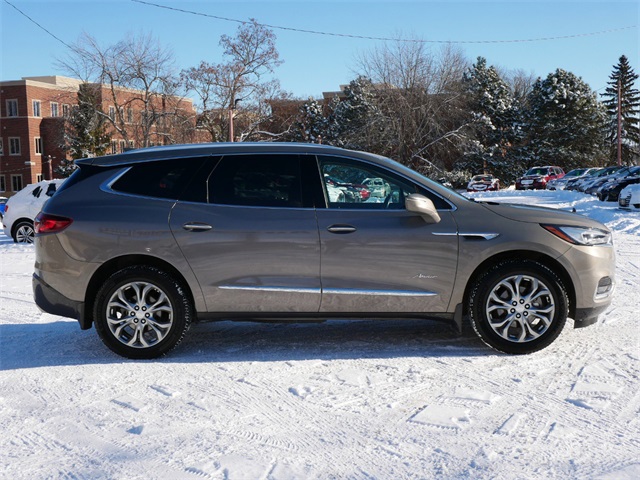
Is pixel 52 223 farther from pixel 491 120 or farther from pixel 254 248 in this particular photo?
pixel 491 120

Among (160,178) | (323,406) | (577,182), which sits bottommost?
(323,406)

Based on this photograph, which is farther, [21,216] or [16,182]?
[16,182]

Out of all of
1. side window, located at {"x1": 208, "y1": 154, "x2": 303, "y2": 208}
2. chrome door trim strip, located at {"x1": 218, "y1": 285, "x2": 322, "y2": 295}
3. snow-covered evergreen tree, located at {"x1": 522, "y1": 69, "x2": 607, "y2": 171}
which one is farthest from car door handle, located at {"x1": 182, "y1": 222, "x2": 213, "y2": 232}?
snow-covered evergreen tree, located at {"x1": 522, "y1": 69, "x2": 607, "y2": 171}

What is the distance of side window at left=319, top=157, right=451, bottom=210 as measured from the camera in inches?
221

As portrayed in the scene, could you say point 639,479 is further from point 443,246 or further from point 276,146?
point 276,146

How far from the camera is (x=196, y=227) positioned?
218 inches

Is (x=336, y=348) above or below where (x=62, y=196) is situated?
below

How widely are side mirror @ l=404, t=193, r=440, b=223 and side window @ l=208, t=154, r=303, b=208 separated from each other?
878 mm

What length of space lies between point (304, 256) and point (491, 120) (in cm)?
5920

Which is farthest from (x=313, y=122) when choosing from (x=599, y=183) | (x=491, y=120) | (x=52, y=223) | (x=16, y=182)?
(x=52, y=223)

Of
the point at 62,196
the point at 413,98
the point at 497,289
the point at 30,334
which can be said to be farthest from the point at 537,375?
the point at 413,98

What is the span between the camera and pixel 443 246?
552cm

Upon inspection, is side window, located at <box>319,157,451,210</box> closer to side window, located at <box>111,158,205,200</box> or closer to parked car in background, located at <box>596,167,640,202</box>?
side window, located at <box>111,158,205,200</box>

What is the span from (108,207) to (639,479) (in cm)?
423
